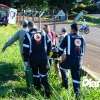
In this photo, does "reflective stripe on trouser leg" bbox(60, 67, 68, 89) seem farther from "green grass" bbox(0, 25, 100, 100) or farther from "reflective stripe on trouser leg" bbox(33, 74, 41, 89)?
"reflective stripe on trouser leg" bbox(33, 74, 41, 89)

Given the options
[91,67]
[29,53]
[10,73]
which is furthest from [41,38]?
[91,67]

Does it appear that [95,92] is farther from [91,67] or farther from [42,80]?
[91,67]

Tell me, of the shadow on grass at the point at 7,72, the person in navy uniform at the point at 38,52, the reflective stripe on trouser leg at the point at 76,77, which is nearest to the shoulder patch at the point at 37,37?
the person in navy uniform at the point at 38,52

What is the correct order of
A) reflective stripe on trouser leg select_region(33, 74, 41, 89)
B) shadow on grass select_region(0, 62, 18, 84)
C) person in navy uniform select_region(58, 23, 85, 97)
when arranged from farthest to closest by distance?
1. shadow on grass select_region(0, 62, 18, 84)
2. reflective stripe on trouser leg select_region(33, 74, 41, 89)
3. person in navy uniform select_region(58, 23, 85, 97)

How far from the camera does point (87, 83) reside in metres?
12.7

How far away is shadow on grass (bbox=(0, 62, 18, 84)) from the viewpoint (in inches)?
585

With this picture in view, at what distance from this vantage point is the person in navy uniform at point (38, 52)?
40.5 feet

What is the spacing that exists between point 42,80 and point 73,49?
3.53ft

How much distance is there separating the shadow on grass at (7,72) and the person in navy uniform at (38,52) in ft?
6.91

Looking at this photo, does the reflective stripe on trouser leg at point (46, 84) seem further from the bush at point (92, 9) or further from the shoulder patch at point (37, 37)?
the bush at point (92, 9)

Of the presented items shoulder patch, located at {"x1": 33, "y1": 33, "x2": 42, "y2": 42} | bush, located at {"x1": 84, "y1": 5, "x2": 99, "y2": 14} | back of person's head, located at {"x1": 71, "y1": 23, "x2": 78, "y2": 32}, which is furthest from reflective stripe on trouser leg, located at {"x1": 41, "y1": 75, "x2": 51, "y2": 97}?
bush, located at {"x1": 84, "y1": 5, "x2": 99, "y2": 14}

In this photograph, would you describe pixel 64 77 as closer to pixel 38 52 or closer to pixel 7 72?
pixel 38 52

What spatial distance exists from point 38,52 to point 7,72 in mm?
3887

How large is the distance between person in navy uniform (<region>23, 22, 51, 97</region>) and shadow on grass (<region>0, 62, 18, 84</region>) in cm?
211
